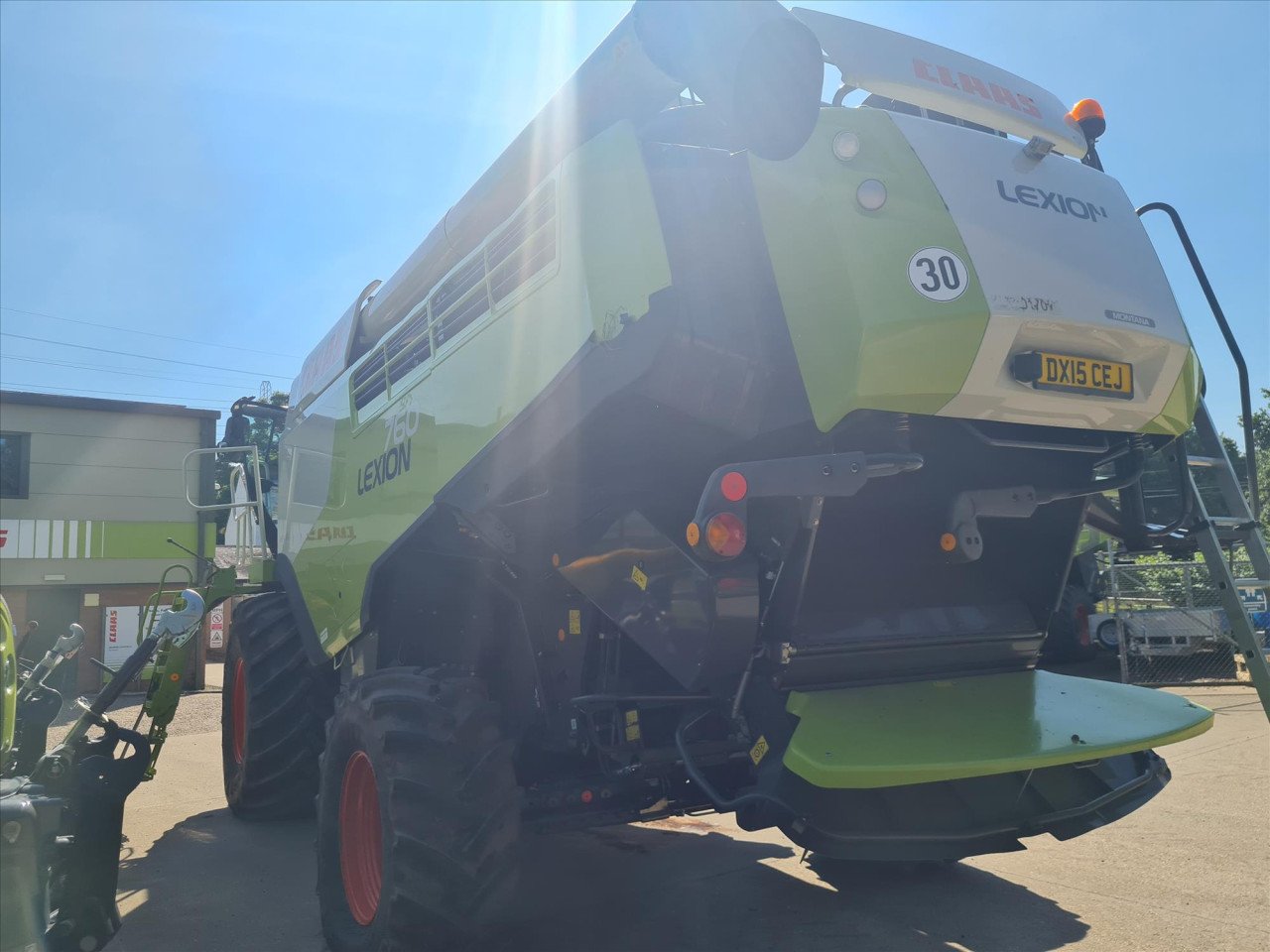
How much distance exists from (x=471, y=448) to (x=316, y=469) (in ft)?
8.18

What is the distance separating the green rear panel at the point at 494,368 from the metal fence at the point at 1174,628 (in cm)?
951

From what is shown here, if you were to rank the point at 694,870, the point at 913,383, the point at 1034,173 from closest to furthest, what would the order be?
1. the point at 913,383
2. the point at 1034,173
3. the point at 694,870

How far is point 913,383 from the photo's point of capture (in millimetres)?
2910

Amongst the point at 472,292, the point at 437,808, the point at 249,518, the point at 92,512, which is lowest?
the point at 437,808

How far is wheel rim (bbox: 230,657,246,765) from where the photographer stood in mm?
6641

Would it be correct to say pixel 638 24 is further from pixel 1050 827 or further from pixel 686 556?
pixel 1050 827

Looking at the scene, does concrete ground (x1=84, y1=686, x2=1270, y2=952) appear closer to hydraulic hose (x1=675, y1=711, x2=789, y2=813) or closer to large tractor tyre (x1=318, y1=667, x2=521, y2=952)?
large tractor tyre (x1=318, y1=667, x2=521, y2=952)

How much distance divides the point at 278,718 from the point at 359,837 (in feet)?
7.49

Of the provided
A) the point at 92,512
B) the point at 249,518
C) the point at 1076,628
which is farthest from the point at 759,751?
the point at 92,512

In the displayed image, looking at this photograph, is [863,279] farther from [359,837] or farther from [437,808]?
[359,837]

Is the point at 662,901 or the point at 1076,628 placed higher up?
the point at 1076,628

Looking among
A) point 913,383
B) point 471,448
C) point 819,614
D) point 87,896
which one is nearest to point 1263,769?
point 819,614

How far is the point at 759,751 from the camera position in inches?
127

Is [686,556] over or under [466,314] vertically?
under
